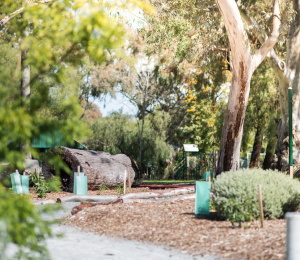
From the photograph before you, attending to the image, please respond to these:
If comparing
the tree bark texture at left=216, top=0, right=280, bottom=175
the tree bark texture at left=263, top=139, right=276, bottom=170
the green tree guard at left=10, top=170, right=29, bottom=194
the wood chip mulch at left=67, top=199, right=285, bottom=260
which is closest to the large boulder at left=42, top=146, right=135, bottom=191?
the green tree guard at left=10, top=170, right=29, bottom=194

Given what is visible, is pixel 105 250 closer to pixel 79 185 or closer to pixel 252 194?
pixel 252 194

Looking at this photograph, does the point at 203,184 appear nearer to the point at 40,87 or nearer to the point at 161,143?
the point at 40,87

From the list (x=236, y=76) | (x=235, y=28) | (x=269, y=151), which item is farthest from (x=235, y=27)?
(x=269, y=151)

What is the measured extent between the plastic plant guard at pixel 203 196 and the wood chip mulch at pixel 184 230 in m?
0.22

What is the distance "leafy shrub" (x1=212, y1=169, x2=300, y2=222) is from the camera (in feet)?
25.4

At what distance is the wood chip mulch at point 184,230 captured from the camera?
6.12 m

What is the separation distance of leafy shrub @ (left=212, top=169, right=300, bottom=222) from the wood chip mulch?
0.25 m

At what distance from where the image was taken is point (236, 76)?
13.9 m

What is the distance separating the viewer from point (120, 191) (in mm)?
15070

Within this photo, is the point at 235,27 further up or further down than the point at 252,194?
further up

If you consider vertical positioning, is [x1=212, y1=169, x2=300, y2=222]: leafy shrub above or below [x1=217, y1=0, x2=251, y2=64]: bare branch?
below

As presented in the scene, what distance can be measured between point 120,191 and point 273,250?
31.6 ft

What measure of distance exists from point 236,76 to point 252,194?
683 cm

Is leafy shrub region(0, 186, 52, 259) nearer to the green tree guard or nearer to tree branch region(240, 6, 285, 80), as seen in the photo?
the green tree guard
